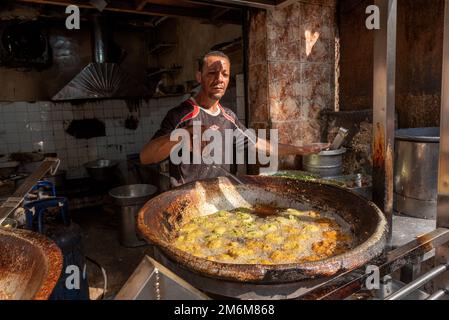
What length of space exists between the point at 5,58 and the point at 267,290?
27.2 ft

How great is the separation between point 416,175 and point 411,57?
4.86 ft

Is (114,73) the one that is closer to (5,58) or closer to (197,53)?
(197,53)

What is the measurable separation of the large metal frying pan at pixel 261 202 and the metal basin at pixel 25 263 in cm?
37

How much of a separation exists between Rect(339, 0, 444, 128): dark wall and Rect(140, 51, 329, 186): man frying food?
151 cm

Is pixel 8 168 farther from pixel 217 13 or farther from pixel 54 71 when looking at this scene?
pixel 217 13

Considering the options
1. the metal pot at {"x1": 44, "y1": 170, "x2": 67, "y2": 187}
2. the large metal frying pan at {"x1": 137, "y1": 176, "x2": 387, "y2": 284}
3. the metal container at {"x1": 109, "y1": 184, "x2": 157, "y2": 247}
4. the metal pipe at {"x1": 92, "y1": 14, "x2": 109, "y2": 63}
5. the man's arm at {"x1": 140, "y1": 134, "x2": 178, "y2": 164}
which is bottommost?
the metal container at {"x1": 109, "y1": 184, "x2": 157, "y2": 247}

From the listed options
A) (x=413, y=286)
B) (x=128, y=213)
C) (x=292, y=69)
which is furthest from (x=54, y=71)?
(x=413, y=286)

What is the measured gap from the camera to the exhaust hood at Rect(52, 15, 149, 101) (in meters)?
6.84

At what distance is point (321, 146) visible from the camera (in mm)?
2459

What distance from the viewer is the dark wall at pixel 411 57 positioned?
119 inches

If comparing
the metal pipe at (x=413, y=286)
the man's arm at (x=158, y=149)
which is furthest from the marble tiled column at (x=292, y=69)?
the metal pipe at (x=413, y=286)

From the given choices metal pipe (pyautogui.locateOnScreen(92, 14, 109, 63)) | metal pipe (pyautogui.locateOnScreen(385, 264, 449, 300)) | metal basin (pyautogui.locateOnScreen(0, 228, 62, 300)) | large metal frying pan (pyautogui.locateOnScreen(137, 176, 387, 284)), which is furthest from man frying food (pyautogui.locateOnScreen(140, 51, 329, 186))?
metal pipe (pyautogui.locateOnScreen(92, 14, 109, 63))

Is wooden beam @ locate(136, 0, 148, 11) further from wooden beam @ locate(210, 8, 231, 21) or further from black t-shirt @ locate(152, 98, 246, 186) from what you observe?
black t-shirt @ locate(152, 98, 246, 186)
